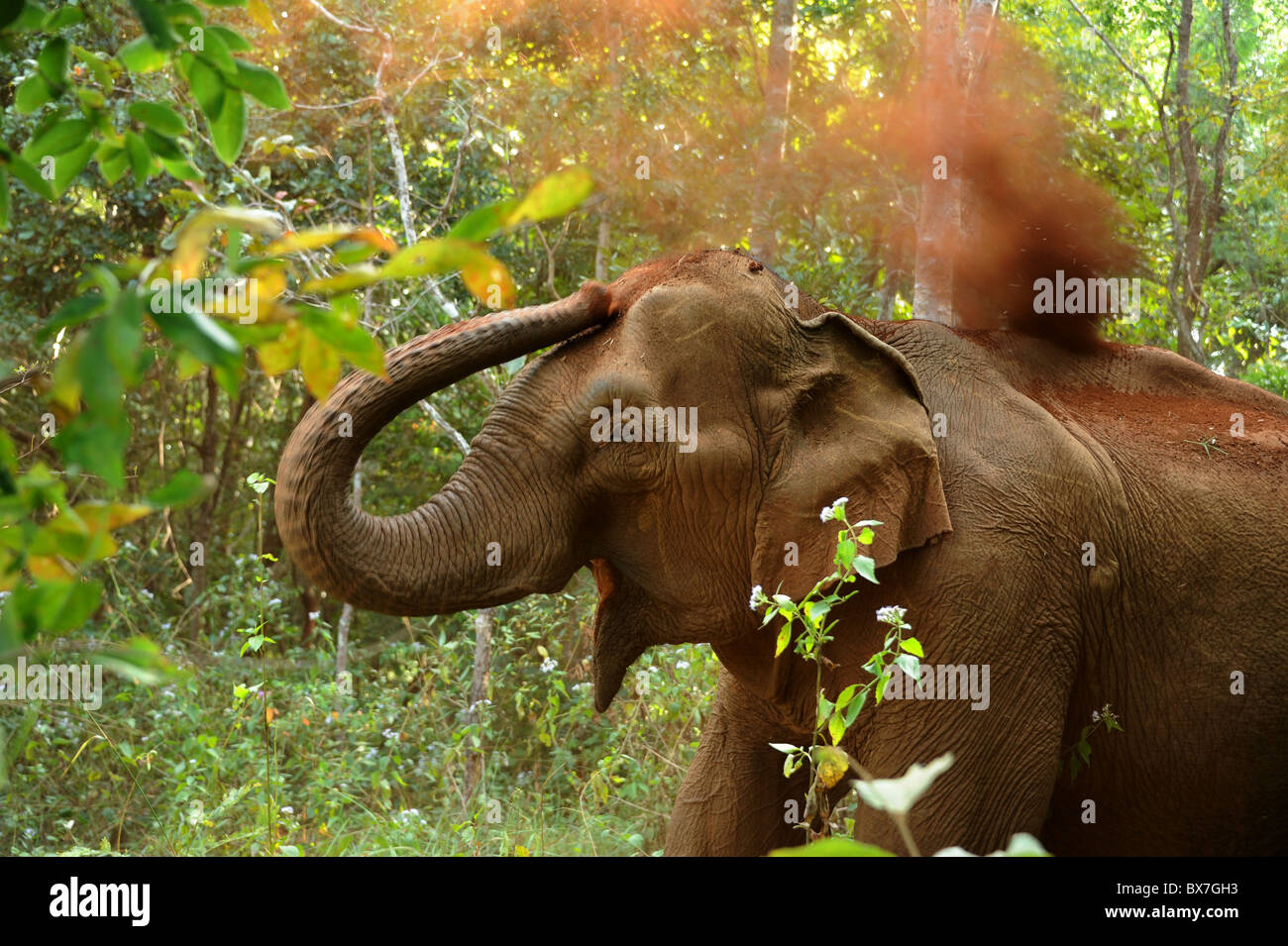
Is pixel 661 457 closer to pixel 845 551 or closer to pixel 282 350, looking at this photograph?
pixel 845 551

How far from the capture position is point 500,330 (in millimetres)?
3293

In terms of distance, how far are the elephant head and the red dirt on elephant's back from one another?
0.79m

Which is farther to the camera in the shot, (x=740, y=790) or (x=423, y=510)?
(x=740, y=790)

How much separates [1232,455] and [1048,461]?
84 centimetres

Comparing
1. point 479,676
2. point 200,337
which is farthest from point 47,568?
point 479,676

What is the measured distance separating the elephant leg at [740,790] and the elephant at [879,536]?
32mm

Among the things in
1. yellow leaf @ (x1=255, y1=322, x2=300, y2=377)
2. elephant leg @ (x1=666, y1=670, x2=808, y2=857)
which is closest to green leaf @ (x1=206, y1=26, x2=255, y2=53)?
yellow leaf @ (x1=255, y1=322, x2=300, y2=377)

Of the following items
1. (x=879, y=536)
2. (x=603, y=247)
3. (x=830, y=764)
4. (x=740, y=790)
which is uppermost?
(x=603, y=247)

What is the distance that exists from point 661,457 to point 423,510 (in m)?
0.61

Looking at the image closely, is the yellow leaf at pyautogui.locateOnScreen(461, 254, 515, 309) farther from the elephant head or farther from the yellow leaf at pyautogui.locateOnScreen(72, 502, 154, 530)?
the elephant head

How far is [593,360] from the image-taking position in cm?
344

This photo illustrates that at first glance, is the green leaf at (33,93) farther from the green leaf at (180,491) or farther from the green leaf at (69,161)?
the green leaf at (180,491)

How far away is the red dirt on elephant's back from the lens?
13.3ft

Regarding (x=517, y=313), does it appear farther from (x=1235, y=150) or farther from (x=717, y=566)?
(x=1235, y=150)
